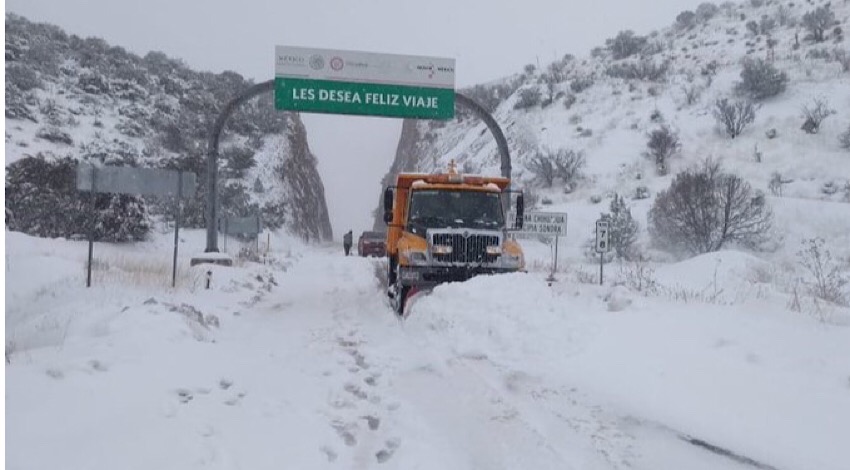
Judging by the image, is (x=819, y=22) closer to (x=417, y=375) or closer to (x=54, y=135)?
(x=417, y=375)

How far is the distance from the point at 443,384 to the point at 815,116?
103ft

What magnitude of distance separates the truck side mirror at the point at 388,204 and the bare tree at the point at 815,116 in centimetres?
2573

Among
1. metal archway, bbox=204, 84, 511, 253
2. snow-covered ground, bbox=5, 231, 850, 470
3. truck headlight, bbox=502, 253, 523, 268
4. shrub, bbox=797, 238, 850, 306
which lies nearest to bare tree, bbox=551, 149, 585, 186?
shrub, bbox=797, 238, 850, 306

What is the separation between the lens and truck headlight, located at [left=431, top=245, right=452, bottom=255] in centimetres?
1265

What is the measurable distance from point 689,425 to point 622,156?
3178cm

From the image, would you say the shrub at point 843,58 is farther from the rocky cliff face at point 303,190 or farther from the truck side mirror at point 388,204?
the rocky cliff face at point 303,190

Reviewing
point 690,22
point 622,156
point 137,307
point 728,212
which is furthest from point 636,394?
point 690,22

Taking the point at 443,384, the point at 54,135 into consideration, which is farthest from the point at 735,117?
the point at 54,135

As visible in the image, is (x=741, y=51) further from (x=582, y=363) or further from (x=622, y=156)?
(x=582, y=363)

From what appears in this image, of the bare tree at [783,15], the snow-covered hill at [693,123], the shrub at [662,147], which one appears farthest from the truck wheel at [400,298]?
the bare tree at [783,15]

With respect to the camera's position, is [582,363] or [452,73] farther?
[452,73]

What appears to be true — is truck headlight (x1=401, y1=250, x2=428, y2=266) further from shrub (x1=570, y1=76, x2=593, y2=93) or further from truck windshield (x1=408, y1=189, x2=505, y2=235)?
shrub (x1=570, y1=76, x2=593, y2=93)

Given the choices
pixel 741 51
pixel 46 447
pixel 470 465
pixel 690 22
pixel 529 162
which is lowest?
pixel 470 465

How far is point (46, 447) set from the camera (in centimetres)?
407
